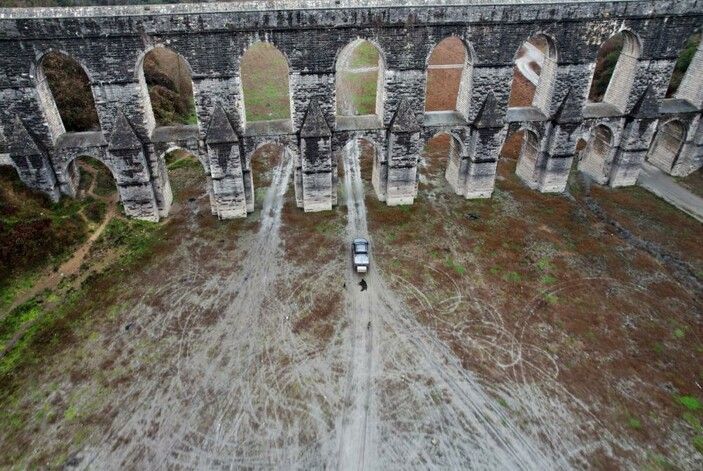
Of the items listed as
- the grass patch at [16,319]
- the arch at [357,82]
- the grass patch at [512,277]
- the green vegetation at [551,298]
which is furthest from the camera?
the arch at [357,82]

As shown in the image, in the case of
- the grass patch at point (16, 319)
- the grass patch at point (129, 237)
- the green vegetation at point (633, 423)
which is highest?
the grass patch at point (129, 237)

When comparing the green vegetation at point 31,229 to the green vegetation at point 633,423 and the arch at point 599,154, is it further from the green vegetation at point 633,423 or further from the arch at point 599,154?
the arch at point 599,154

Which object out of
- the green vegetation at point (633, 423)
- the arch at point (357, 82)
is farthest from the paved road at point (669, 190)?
the arch at point (357, 82)

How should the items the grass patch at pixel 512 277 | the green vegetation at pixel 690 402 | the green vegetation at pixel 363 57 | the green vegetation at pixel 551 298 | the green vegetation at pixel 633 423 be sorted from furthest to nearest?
the green vegetation at pixel 363 57
the grass patch at pixel 512 277
the green vegetation at pixel 551 298
the green vegetation at pixel 690 402
the green vegetation at pixel 633 423

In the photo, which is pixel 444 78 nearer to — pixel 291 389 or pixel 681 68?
pixel 681 68

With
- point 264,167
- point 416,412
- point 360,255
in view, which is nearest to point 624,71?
point 360,255

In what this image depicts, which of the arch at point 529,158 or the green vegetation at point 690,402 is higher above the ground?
the arch at point 529,158

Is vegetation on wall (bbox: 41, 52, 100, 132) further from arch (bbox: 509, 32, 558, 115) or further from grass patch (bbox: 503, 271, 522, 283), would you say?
grass patch (bbox: 503, 271, 522, 283)
